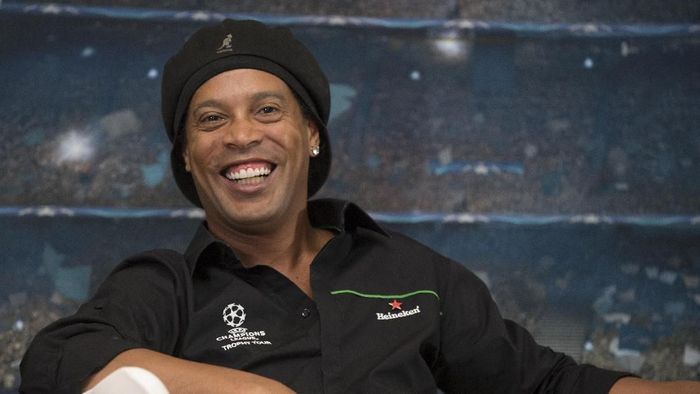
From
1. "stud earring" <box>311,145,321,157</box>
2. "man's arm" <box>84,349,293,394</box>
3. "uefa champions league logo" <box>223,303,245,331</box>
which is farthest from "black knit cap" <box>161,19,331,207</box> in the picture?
"man's arm" <box>84,349,293,394</box>

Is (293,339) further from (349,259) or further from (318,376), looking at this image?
(349,259)

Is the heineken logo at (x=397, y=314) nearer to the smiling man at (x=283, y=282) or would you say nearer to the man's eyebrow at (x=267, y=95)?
the smiling man at (x=283, y=282)

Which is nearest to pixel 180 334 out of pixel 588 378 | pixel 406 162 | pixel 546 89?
pixel 588 378

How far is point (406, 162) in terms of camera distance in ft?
9.37

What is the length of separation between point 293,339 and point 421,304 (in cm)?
26

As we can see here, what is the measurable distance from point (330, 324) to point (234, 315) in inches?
6.0

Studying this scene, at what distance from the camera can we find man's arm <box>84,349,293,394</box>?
1.56 m

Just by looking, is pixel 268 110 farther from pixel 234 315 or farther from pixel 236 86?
pixel 234 315

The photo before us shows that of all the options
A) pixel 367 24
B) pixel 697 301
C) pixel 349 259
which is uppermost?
pixel 367 24

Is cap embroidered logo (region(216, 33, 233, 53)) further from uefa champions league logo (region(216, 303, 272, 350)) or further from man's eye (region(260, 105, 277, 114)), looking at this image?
uefa champions league logo (region(216, 303, 272, 350))

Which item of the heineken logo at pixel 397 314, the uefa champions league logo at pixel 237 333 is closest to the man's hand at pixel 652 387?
the heineken logo at pixel 397 314

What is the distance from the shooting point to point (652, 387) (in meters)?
1.98

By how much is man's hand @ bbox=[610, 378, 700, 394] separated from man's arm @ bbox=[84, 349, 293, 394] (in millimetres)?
690

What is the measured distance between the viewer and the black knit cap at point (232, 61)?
6.68ft
